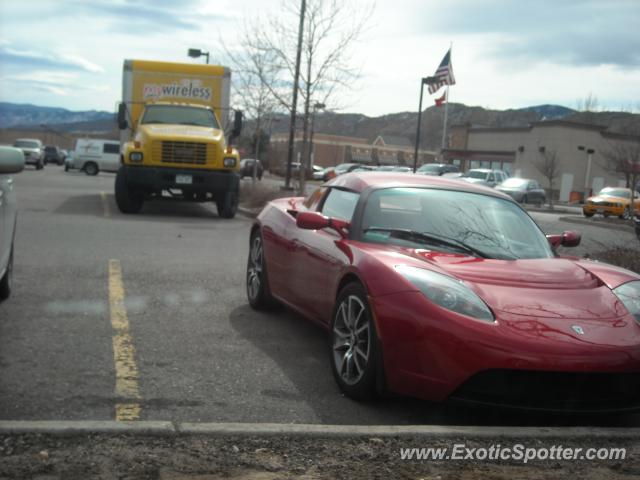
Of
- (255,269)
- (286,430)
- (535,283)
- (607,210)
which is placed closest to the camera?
(286,430)

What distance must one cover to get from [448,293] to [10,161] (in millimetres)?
2780

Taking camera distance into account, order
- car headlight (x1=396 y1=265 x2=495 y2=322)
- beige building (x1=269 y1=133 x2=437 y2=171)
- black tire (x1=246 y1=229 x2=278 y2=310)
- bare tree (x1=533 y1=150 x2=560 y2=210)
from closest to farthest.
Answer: car headlight (x1=396 y1=265 x2=495 y2=322) → black tire (x1=246 y1=229 x2=278 y2=310) → bare tree (x1=533 y1=150 x2=560 y2=210) → beige building (x1=269 y1=133 x2=437 y2=171)

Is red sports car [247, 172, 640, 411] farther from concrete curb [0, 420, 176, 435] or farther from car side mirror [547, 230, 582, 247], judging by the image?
concrete curb [0, 420, 176, 435]

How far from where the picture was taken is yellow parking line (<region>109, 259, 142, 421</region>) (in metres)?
4.22

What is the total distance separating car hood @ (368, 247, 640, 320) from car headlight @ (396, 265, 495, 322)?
0.21 feet

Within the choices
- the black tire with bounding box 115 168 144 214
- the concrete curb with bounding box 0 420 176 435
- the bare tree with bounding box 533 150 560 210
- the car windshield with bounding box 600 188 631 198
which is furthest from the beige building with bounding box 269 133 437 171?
the concrete curb with bounding box 0 420 176 435

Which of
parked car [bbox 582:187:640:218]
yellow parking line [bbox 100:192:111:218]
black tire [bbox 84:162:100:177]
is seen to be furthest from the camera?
black tire [bbox 84:162:100:177]

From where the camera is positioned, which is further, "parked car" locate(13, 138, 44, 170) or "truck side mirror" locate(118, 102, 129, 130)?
"parked car" locate(13, 138, 44, 170)

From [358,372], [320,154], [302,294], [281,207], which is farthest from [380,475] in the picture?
[320,154]

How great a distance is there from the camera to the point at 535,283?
462 centimetres

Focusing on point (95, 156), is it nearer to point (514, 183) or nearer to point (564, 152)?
point (514, 183)

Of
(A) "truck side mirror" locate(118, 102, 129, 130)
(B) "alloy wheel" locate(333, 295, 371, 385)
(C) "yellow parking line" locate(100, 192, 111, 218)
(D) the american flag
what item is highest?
(D) the american flag

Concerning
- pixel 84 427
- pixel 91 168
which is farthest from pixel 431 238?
pixel 91 168

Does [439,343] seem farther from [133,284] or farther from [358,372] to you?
[133,284]
